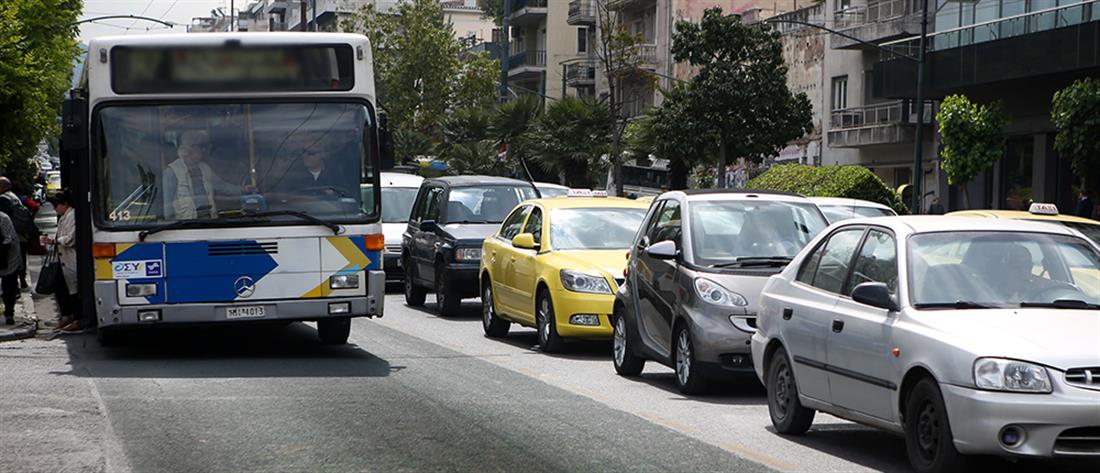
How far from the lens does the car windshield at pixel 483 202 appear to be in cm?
2327

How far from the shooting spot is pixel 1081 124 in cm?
3162

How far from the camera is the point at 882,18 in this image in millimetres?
51938

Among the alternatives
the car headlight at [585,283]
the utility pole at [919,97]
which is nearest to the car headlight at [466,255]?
the car headlight at [585,283]

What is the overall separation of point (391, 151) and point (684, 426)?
520cm

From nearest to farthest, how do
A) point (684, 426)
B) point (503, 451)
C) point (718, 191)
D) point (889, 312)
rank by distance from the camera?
point (889, 312), point (503, 451), point (684, 426), point (718, 191)

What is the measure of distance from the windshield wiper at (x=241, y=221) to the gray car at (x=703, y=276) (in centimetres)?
277

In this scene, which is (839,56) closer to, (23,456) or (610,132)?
(610,132)

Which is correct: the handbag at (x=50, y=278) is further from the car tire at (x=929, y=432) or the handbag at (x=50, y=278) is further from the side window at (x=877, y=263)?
the car tire at (x=929, y=432)

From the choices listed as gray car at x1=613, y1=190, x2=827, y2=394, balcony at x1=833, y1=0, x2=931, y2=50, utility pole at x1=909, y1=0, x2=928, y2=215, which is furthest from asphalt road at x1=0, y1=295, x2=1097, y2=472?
balcony at x1=833, y1=0, x2=931, y2=50

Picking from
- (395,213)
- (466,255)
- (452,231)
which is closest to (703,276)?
(466,255)

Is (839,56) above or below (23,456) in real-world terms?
above

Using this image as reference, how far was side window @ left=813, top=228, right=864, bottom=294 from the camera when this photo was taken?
32.2 ft

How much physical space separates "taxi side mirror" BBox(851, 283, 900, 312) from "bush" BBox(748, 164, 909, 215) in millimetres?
27342

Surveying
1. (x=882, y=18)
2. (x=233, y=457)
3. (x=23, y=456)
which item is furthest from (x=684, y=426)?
(x=882, y=18)
